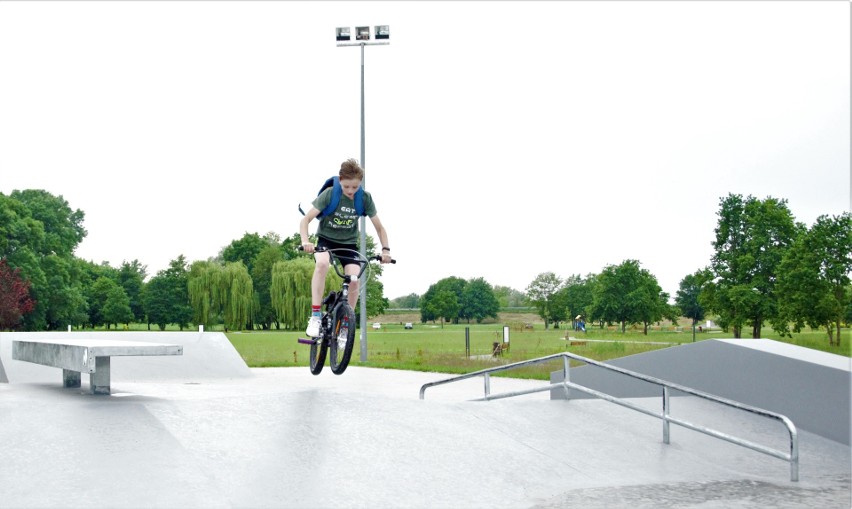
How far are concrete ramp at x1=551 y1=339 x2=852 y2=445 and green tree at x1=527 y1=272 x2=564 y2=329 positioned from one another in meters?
81.7

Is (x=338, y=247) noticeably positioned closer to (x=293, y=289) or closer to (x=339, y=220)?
(x=339, y=220)

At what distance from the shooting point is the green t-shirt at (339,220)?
30.1 ft

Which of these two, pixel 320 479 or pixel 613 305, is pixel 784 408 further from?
pixel 613 305

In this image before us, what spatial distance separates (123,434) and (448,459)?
3021mm

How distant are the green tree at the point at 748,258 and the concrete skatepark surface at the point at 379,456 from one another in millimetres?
39651

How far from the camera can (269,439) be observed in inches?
306

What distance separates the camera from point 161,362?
57.1 ft

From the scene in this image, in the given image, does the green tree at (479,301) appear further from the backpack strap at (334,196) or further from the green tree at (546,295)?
the backpack strap at (334,196)

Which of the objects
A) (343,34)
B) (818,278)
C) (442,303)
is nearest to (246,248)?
(442,303)

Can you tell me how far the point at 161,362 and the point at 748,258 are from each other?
40148 millimetres

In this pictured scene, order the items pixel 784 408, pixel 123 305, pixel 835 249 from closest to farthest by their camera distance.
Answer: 1. pixel 784 408
2. pixel 835 249
3. pixel 123 305

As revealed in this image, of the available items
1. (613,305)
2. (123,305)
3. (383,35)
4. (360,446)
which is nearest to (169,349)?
(360,446)

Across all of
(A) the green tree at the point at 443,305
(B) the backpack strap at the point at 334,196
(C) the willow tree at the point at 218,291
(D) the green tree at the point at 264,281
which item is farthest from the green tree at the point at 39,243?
(A) the green tree at the point at 443,305

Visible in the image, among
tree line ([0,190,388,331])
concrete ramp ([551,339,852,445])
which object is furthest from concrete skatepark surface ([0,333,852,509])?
tree line ([0,190,388,331])
